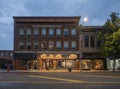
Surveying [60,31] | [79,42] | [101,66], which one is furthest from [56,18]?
[101,66]

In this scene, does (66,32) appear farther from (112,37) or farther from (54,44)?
(112,37)

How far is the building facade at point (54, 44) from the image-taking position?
83.9 metres

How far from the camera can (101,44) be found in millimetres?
80375

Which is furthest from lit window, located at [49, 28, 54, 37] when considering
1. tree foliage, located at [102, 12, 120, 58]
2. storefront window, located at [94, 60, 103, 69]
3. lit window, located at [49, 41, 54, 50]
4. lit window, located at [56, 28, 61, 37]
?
tree foliage, located at [102, 12, 120, 58]

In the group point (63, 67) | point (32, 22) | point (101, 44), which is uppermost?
point (32, 22)

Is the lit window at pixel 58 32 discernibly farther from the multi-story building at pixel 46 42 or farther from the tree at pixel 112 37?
the tree at pixel 112 37

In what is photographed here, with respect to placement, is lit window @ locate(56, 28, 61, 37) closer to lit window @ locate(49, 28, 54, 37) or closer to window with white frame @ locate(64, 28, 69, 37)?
lit window @ locate(49, 28, 54, 37)

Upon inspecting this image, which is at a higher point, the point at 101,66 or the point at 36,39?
the point at 36,39

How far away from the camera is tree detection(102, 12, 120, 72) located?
2685 inches

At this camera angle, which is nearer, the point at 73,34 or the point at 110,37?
the point at 110,37

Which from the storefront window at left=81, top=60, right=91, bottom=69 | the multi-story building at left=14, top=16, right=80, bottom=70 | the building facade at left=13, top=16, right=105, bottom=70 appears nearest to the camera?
the building facade at left=13, top=16, right=105, bottom=70

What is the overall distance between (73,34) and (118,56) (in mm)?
16822

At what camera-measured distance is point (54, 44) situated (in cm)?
8406

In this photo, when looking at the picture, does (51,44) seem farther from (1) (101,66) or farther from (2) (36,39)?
(1) (101,66)
